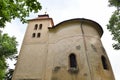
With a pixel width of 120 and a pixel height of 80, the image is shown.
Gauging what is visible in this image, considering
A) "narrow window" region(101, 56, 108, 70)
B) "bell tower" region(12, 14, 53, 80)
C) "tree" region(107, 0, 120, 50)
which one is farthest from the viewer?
"bell tower" region(12, 14, 53, 80)

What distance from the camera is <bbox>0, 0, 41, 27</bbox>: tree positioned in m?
4.50

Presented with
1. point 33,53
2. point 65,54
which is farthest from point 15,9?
point 33,53

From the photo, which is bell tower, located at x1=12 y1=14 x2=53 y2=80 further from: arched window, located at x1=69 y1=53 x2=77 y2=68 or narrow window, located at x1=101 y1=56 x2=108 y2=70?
narrow window, located at x1=101 y1=56 x2=108 y2=70

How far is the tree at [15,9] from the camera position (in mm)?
4502

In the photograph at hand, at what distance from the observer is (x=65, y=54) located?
42.4ft

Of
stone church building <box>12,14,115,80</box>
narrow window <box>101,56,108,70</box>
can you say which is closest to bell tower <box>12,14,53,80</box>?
stone church building <box>12,14,115,80</box>

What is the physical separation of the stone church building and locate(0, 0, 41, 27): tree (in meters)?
7.53

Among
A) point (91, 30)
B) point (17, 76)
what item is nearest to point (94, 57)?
point (91, 30)

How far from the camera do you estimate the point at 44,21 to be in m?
19.8

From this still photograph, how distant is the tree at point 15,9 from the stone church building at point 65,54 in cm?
753

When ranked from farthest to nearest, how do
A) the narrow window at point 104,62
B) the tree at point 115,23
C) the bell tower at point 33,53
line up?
the bell tower at point 33,53, the narrow window at point 104,62, the tree at point 115,23

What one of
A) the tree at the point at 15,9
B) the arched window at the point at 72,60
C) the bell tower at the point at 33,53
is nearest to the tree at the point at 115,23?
the arched window at the point at 72,60

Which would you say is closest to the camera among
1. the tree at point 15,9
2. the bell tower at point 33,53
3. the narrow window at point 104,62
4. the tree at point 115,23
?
the tree at point 15,9

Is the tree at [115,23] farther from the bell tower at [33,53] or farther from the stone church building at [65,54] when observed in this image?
the bell tower at [33,53]
